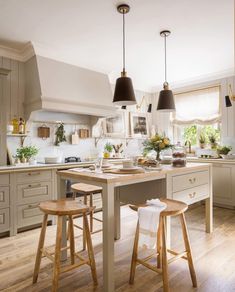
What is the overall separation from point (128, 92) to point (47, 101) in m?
1.48

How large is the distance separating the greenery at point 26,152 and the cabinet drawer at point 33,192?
53cm

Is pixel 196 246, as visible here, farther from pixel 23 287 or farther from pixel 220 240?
pixel 23 287

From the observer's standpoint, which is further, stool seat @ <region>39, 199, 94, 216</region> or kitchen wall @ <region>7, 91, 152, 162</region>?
kitchen wall @ <region>7, 91, 152, 162</region>

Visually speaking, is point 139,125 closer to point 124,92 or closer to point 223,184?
point 223,184

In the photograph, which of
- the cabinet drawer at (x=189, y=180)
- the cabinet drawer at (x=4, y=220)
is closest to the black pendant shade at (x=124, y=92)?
the cabinet drawer at (x=189, y=180)

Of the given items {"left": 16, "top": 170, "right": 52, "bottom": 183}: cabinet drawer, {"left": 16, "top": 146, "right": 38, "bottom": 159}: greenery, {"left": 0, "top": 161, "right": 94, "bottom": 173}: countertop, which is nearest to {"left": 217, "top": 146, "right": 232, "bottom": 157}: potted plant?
Answer: {"left": 0, "top": 161, "right": 94, "bottom": 173}: countertop

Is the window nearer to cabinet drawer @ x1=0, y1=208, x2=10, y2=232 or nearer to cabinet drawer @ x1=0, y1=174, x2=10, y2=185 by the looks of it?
cabinet drawer @ x1=0, y1=174, x2=10, y2=185

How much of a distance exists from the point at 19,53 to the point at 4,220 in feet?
7.92

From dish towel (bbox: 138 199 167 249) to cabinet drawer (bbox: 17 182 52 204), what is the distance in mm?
1834

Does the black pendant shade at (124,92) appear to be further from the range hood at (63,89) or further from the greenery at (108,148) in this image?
the greenery at (108,148)

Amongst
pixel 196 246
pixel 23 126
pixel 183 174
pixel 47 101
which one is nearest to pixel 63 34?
pixel 47 101

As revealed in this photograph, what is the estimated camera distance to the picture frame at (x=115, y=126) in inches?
183

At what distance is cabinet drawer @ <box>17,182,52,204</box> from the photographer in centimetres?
299

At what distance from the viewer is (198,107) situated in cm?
478
